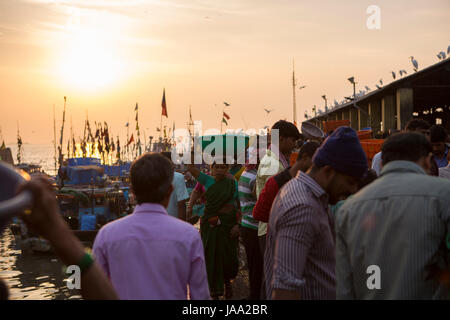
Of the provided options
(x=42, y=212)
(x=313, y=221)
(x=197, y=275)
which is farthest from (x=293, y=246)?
(x=42, y=212)

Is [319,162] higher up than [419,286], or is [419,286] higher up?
[319,162]

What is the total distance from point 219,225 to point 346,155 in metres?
4.99

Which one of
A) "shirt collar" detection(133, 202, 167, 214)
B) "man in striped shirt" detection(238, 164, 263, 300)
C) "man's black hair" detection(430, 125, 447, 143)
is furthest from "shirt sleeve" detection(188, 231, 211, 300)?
"man's black hair" detection(430, 125, 447, 143)

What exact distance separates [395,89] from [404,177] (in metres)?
21.6

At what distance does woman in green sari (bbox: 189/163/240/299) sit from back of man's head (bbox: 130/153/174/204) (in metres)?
→ 4.84

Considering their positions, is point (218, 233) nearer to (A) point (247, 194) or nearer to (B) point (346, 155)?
(A) point (247, 194)

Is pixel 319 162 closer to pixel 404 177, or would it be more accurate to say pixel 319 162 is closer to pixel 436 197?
pixel 404 177

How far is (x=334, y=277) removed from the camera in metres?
3.25

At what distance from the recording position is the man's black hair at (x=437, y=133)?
20.9 feet

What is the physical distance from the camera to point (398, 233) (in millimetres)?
2742

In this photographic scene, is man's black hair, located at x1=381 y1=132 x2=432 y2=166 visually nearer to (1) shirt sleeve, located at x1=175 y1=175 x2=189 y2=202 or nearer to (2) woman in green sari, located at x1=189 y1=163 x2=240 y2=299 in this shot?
(2) woman in green sari, located at x1=189 y1=163 x2=240 y2=299

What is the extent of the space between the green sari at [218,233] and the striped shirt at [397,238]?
492 cm

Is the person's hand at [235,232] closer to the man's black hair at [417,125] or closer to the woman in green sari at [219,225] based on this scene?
the woman in green sari at [219,225]
